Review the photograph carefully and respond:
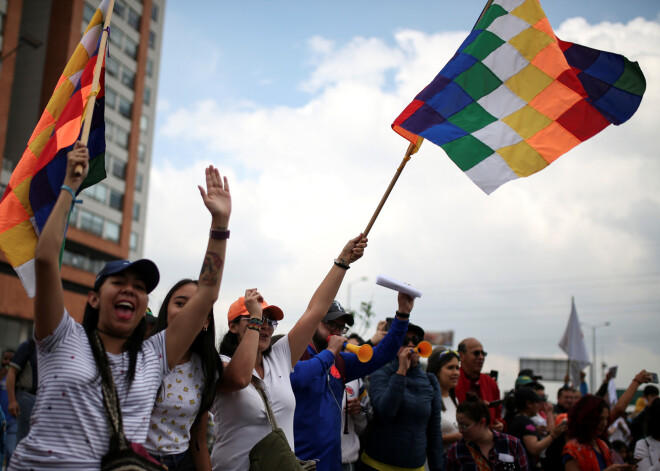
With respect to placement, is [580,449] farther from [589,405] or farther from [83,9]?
[83,9]

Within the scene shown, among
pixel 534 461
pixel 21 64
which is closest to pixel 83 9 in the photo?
pixel 21 64

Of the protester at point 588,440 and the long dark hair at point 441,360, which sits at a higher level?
the long dark hair at point 441,360

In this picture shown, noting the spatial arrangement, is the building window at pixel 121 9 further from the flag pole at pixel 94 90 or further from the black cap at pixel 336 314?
the flag pole at pixel 94 90

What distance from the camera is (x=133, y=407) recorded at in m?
3.04

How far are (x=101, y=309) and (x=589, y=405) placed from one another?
5.18m

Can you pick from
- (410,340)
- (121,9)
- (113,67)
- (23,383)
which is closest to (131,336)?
(410,340)

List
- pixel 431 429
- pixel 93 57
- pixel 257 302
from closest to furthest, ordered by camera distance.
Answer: pixel 257 302 → pixel 93 57 → pixel 431 429

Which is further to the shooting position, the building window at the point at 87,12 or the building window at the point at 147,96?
the building window at the point at 147,96

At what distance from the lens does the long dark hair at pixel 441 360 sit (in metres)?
7.12

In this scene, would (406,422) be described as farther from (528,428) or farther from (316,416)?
(528,428)

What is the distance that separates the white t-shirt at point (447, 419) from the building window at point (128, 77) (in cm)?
4553

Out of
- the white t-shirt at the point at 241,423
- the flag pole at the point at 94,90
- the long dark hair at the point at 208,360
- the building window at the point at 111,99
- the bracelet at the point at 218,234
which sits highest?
the building window at the point at 111,99

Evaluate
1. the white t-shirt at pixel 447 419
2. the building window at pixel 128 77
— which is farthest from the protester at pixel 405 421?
the building window at pixel 128 77

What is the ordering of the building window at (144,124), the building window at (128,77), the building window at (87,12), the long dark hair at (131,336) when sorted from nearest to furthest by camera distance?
the long dark hair at (131,336) < the building window at (87,12) < the building window at (128,77) < the building window at (144,124)
